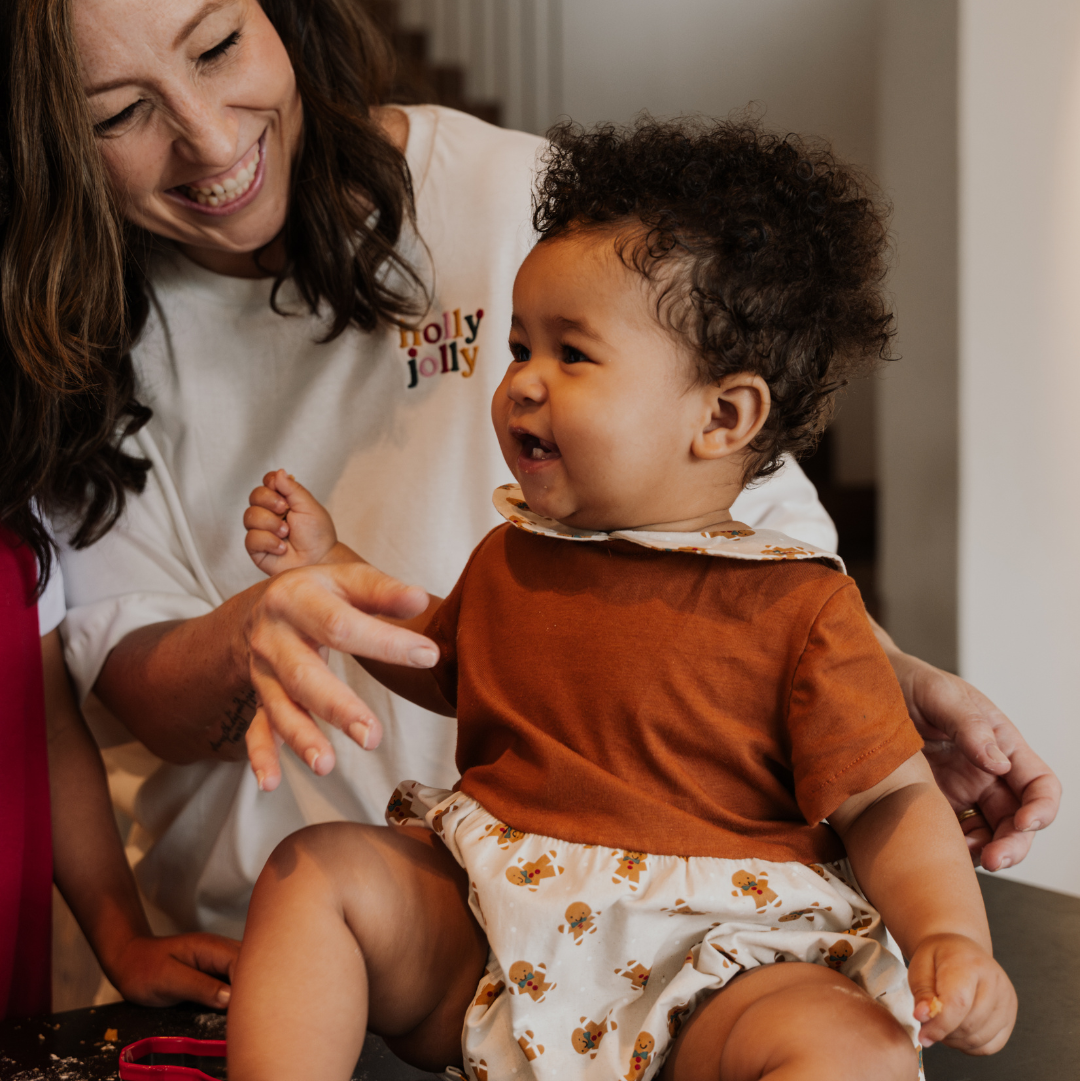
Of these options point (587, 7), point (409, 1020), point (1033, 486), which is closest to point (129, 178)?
point (409, 1020)

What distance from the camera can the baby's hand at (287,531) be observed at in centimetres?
104

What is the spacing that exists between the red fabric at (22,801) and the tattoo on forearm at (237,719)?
0.19m

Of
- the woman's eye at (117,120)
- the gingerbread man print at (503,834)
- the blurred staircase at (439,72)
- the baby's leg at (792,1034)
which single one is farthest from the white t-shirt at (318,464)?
the blurred staircase at (439,72)

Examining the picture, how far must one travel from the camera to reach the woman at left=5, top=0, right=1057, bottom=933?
3.92 feet

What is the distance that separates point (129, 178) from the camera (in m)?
1.17

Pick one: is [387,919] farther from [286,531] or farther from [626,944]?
[286,531]

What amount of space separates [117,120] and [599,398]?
2.10 feet

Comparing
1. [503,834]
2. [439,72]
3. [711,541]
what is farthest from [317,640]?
[439,72]

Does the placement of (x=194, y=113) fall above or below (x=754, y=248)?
above

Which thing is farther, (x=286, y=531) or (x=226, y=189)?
(x=226, y=189)

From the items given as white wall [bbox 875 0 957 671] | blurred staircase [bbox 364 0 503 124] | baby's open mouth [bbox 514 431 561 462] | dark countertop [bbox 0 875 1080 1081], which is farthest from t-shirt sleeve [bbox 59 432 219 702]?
blurred staircase [bbox 364 0 503 124]

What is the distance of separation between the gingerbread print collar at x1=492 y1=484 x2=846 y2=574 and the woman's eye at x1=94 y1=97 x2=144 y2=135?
23.4 inches

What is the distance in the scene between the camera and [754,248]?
840 millimetres

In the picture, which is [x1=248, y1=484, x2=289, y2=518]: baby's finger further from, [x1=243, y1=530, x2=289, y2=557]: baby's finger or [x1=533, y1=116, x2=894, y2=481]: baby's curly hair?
[x1=533, y1=116, x2=894, y2=481]: baby's curly hair
